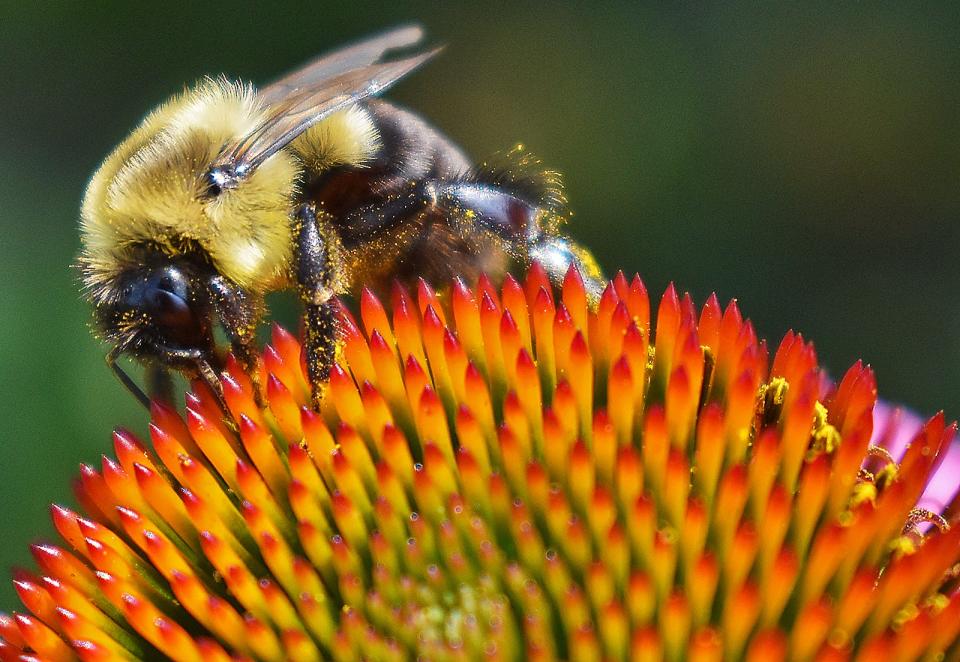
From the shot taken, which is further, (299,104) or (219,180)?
(299,104)

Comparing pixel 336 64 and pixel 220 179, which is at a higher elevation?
pixel 336 64

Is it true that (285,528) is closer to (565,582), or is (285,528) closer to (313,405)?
(313,405)

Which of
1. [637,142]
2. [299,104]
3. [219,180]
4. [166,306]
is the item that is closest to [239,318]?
[166,306]

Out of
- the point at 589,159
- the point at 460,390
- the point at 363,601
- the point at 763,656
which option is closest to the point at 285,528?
the point at 363,601

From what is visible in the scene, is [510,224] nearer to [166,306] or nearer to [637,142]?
[166,306]

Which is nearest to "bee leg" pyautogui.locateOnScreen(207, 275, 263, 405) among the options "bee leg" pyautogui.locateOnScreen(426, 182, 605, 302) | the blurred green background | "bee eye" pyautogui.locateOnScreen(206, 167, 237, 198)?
"bee eye" pyautogui.locateOnScreen(206, 167, 237, 198)

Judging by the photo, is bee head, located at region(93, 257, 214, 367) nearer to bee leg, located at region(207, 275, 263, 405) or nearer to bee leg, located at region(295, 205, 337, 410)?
bee leg, located at region(207, 275, 263, 405)
